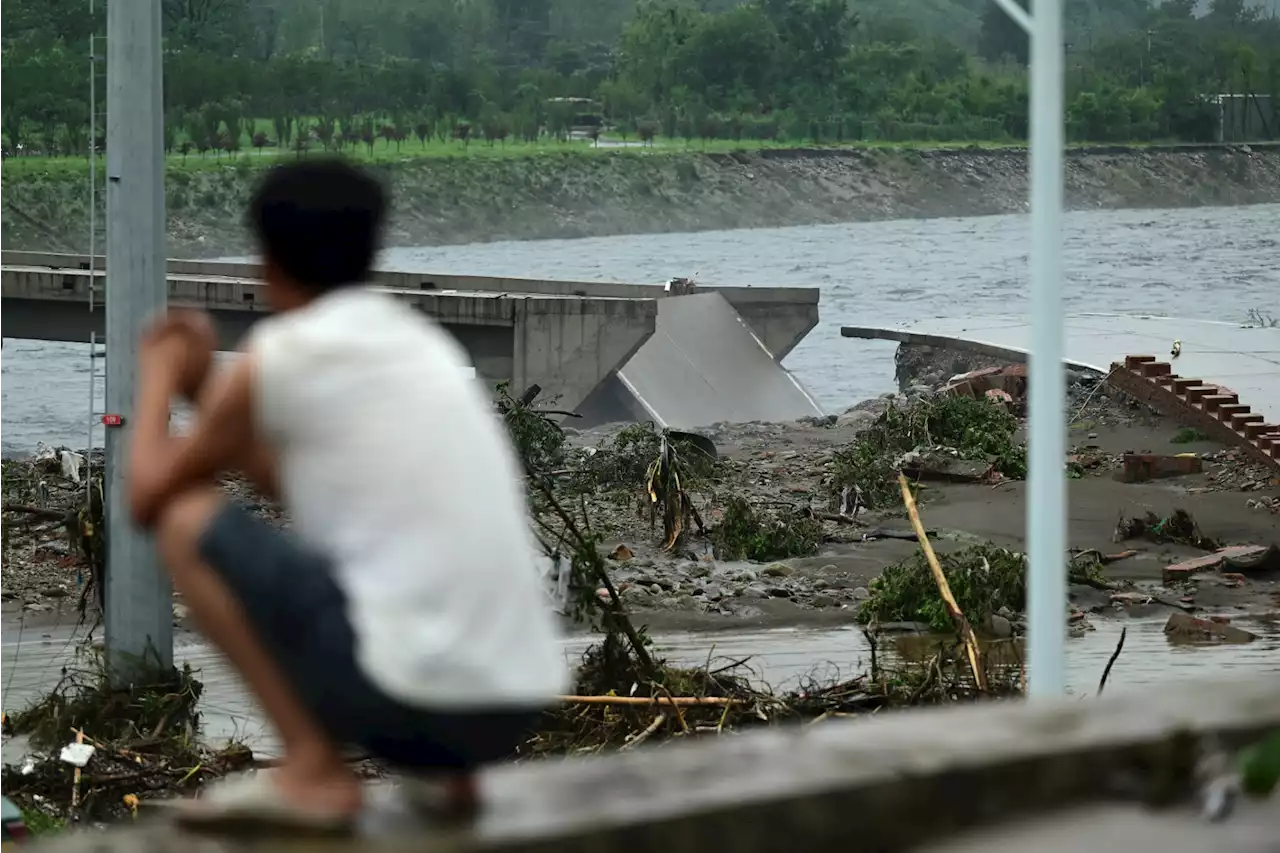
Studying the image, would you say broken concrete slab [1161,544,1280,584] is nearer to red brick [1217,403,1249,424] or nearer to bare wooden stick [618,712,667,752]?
red brick [1217,403,1249,424]

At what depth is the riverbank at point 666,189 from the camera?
6938cm

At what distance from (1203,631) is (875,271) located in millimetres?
60135

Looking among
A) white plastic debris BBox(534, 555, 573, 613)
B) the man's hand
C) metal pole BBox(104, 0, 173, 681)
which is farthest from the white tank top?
metal pole BBox(104, 0, 173, 681)

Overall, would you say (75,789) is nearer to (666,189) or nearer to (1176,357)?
(1176,357)

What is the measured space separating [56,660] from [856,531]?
7544 millimetres

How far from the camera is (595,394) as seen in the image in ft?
97.5

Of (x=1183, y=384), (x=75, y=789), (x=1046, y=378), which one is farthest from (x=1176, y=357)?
(x=1046, y=378)

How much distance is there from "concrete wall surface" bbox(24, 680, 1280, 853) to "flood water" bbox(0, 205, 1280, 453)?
3002 centimetres

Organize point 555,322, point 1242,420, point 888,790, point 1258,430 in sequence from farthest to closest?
1. point 555,322
2. point 1242,420
3. point 1258,430
4. point 888,790

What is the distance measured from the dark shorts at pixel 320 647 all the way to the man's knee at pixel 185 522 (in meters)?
0.02

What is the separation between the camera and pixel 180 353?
11.5 feet

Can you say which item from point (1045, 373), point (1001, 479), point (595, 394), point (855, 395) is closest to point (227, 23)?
point (855, 395)

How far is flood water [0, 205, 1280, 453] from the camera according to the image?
142 ft

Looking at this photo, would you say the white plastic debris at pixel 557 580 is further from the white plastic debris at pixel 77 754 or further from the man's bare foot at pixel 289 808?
the man's bare foot at pixel 289 808
